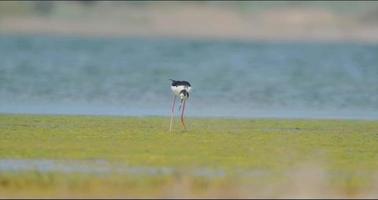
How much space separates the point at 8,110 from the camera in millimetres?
31266

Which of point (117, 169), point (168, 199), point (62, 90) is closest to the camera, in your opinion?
Answer: point (168, 199)

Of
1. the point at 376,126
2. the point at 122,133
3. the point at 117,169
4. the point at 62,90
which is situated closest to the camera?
the point at 117,169

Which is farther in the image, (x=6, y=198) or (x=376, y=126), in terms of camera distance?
(x=376, y=126)

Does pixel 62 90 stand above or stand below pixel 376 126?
above

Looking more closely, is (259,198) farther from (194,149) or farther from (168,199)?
(194,149)

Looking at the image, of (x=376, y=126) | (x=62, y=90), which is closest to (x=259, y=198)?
(x=376, y=126)

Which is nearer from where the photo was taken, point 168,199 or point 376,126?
point 168,199

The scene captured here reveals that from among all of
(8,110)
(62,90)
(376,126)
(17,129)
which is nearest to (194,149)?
(17,129)

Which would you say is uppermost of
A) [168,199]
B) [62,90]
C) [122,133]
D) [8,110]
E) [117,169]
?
[62,90]

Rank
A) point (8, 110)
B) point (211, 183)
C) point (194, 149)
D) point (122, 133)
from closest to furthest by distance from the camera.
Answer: point (211, 183), point (194, 149), point (122, 133), point (8, 110)

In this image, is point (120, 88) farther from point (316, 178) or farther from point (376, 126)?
point (316, 178)

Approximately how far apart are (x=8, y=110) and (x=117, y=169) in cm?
1325

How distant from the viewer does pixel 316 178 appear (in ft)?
53.5

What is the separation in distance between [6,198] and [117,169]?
8.83 ft
